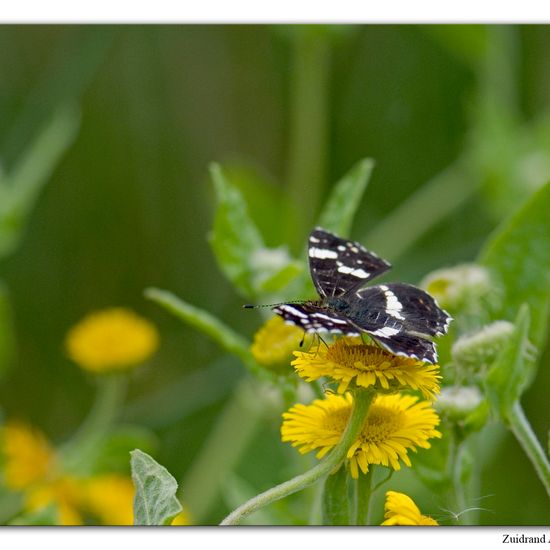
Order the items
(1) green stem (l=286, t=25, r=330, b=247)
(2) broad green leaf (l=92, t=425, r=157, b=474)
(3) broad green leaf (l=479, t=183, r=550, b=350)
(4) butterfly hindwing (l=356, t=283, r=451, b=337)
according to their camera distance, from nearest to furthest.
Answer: (4) butterfly hindwing (l=356, t=283, r=451, b=337), (3) broad green leaf (l=479, t=183, r=550, b=350), (2) broad green leaf (l=92, t=425, r=157, b=474), (1) green stem (l=286, t=25, r=330, b=247)

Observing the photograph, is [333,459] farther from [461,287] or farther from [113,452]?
[113,452]

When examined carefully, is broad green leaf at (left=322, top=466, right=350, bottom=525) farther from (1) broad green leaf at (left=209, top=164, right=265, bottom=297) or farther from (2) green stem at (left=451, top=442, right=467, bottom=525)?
(1) broad green leaf at (left=209, top=164, right=265, bottom=297)

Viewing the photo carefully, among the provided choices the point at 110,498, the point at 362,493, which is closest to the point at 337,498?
the point at 362,493

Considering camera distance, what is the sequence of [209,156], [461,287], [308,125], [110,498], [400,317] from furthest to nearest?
[209,156], [308,125], [110,498], [461,287], [400,317]

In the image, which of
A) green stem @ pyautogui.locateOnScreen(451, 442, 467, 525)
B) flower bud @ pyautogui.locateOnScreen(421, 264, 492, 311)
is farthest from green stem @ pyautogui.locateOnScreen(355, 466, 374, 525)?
flower bud @ pyautogui.locateOnScreen(421, 264, 492, 311)

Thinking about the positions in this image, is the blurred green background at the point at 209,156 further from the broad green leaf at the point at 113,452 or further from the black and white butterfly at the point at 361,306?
the black and white butterfly at the point at 361,306

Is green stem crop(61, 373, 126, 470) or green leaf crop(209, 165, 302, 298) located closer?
green leaf crop(209, 165, 302, 298)
